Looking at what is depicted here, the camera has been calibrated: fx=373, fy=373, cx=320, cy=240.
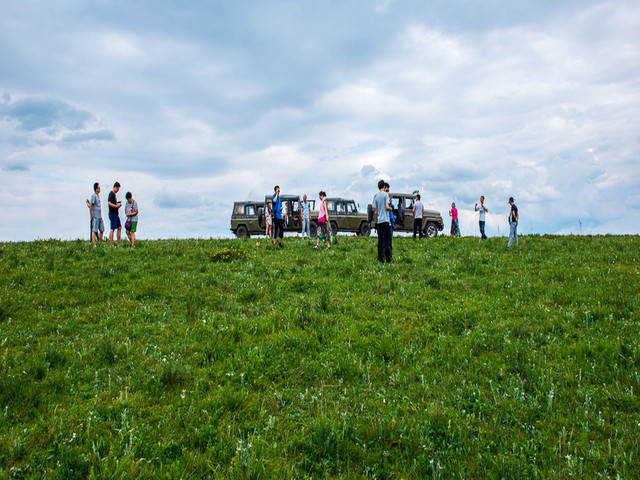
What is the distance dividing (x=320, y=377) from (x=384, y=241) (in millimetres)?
8633

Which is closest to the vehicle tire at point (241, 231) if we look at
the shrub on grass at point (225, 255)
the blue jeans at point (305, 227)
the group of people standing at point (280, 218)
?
the blue jeans at point (305, 227)

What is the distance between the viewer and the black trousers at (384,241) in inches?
536

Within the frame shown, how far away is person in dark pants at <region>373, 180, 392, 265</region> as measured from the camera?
535 inches

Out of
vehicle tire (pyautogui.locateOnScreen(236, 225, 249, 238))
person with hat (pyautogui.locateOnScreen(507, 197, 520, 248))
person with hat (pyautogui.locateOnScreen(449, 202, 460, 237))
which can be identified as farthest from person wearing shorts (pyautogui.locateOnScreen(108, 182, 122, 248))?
person with hat (pyautogui.locateOnScreen(449, 202, 460, 237))

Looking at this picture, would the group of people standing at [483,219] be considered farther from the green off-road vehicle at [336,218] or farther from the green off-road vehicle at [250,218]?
the green off-road vehicle at [250,218]

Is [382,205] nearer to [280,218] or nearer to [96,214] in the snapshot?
[280,218]

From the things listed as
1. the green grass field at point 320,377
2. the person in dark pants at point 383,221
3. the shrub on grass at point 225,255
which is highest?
the person in dark pants at point 383,221

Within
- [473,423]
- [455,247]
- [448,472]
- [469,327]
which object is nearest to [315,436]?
[448,472]

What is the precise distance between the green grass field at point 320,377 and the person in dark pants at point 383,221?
121 inches

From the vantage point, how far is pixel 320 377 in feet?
18.5

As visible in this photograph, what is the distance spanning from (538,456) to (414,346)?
2.67 metres

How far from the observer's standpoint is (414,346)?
6477mm

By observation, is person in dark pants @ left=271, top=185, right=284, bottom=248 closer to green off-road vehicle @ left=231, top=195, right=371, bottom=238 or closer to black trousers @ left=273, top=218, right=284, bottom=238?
black trousers @ left=273, top=218, right=284, bottom=238

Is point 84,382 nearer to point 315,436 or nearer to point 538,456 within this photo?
point 315,436
